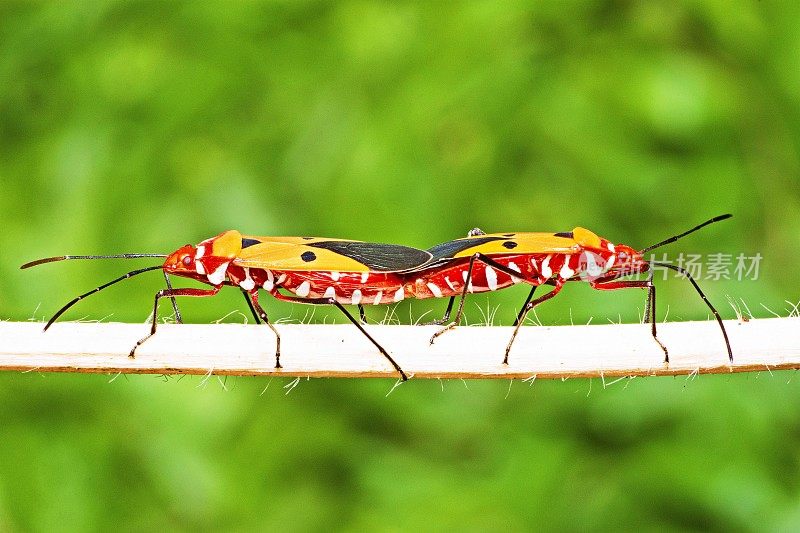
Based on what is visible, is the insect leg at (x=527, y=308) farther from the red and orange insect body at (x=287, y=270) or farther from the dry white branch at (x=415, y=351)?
the red and orange insect body at (x=287, y=270)

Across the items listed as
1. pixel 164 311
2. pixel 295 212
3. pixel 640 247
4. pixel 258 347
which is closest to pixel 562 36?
pixel 640 247

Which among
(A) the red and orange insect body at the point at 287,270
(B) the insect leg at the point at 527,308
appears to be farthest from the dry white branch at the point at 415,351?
(A) the red and orange insect body at the point at 287,270

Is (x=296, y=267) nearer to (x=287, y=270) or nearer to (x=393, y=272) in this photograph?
(x=287, y=270)

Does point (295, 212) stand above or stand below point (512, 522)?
above

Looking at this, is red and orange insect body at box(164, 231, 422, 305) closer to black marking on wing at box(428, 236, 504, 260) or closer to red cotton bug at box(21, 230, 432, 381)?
red cotton bug at box(21, 230, 432, 381)

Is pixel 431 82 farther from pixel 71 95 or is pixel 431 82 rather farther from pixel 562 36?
pixel 71 95

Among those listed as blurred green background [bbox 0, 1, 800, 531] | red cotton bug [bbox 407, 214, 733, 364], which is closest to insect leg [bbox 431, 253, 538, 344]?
red cotton bug [bbox 407, 214, 733, 364]

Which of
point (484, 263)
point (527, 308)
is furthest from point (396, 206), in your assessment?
point (527, 308)
